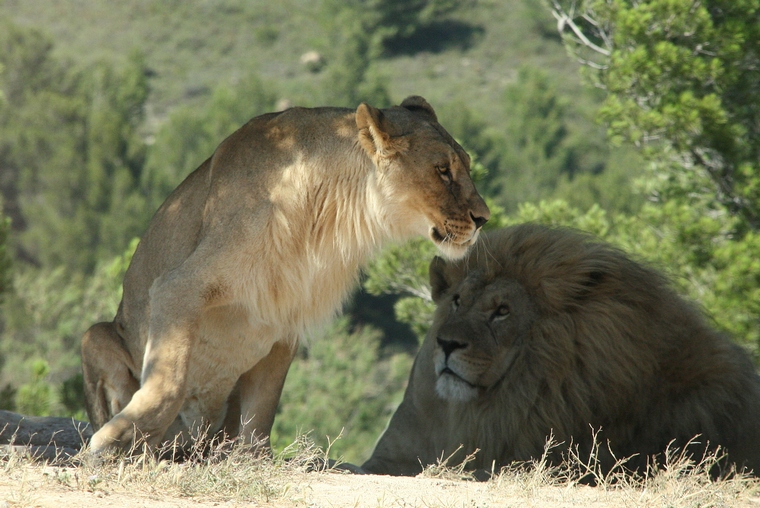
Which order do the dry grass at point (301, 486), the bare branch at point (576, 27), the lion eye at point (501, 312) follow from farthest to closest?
the bare branch at point (576, 27) < the lion eye at point (501, 312) < the dry grass at point (301, 486)

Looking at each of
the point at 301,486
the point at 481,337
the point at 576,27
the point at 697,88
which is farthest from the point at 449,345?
the point at 576,27

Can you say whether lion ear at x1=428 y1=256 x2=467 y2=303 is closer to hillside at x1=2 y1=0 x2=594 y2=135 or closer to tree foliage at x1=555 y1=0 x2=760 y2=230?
tree foliage at x1=555 y1=0 x2=760 y2=230

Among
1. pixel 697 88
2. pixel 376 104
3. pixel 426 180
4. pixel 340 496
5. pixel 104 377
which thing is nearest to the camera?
pixel 340 496

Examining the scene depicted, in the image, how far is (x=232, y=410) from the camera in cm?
470

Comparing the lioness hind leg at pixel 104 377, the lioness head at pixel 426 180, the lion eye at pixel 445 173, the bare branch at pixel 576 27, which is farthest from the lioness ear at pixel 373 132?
the bare branch at pixel 576 27

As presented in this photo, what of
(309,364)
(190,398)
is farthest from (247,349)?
(309,364)

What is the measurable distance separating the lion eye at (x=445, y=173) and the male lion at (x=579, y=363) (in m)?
1.02

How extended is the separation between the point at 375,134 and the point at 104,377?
177 cm

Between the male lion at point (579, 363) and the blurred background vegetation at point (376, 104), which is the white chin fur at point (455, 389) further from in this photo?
the blurred background vegetation at point (376, 104)

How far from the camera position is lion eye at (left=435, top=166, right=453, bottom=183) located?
3.90m

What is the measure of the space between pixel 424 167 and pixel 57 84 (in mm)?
47734

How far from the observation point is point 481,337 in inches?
184

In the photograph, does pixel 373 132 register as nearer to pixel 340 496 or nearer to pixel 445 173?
pixel 445 173

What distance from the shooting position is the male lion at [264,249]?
385cm
